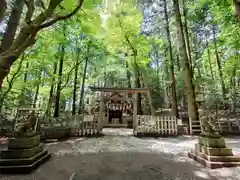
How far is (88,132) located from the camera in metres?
8.80

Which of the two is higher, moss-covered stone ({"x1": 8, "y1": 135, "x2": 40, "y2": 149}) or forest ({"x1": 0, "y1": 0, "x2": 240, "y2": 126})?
forest ({"x1": 0, "y1": 0, "x2": 240, "y2": 126})

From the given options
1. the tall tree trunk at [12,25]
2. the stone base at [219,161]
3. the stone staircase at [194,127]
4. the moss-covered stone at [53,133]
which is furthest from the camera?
the stone staircase at [194,127]

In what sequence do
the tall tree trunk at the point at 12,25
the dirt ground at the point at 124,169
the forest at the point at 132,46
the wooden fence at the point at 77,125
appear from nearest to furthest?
the dirt ground at the point at 124,169 < the tall tree trunk at the point at 12,25 < the wooden fence at the point at 77,125 < the forest at the point at 132,46

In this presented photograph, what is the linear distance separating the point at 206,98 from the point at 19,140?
1699 centimetres

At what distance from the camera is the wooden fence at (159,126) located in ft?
29.2

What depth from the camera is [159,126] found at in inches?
352

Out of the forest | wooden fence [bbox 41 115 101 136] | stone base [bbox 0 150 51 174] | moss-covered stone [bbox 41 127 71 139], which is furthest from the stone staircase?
stone base [bbox 0 150 51 174]

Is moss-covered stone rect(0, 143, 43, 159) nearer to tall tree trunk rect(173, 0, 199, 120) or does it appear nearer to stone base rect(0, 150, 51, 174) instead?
stone base rect(0, 150, 51, 174)

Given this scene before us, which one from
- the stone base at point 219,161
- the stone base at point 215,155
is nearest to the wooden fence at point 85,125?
the stone base at point 215,155

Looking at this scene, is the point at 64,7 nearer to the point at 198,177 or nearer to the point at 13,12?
the point at 13,12

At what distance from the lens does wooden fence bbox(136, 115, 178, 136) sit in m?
8.90

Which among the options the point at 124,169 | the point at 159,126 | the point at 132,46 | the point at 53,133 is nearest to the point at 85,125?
the point at 53,133

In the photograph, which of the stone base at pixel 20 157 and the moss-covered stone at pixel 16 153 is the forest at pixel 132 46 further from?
the moss-covered stone at pixel 16 153

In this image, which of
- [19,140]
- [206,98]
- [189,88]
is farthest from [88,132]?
[206,98]
